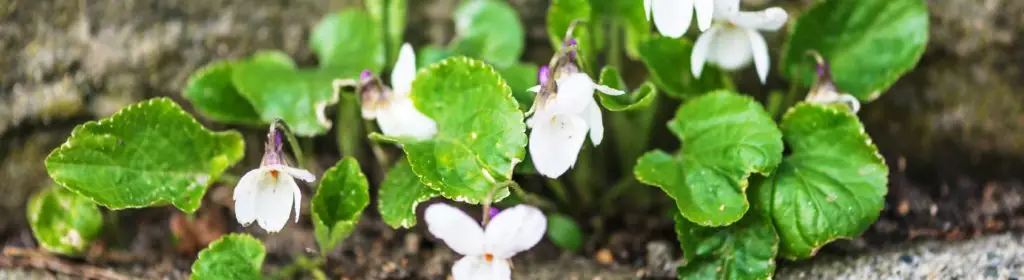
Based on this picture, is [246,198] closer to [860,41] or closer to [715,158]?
[715,158]

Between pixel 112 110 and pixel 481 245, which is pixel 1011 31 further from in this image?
pixel 112 110

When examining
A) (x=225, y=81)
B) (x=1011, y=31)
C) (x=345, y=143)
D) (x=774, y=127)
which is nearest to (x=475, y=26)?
(x=345, y=143)

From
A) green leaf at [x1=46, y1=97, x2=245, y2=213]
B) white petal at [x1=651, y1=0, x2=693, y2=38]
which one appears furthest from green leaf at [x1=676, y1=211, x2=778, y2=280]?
green leaf at [x1=46, y1=97, x2=245, y2=213]

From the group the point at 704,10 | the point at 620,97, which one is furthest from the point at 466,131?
the point at 704,10

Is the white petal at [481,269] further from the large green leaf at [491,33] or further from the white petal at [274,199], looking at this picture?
the large green leaf at [491,33]

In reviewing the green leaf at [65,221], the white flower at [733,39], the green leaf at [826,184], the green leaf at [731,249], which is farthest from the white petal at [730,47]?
the green leaf at [65,221]
